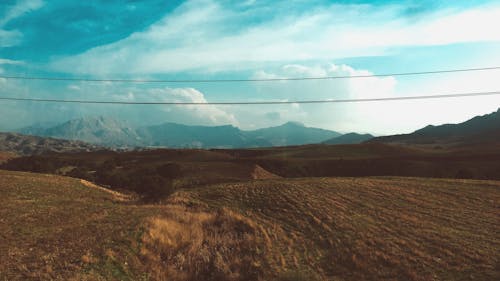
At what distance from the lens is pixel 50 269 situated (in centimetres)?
1644

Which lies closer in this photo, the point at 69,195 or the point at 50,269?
the point at 50,269

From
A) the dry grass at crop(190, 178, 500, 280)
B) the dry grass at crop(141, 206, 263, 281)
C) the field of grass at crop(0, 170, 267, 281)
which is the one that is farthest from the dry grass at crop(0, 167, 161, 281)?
the dry grass at crop(190, 178, 500, 280)

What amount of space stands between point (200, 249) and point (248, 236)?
16.2 ft

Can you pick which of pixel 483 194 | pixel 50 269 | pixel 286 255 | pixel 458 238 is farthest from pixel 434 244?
pixel 50 269

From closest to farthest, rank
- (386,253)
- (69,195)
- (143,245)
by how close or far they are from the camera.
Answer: (143,245), (386,253), (69,195)

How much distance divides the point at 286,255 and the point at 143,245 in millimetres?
11398

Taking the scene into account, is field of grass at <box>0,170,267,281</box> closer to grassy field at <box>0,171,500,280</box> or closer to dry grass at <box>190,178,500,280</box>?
grassy field at <box>0,171,500,280</box>

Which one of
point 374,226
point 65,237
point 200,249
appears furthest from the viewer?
point 374,226

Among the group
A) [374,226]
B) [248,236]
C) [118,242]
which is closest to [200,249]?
[248,236]

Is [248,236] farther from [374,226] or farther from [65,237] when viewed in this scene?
[65,237]

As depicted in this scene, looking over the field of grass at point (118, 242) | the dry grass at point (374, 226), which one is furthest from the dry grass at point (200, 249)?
the dry grass at point (374, 226)

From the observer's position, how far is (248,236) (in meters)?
26.6

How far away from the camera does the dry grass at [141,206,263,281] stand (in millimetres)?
20886

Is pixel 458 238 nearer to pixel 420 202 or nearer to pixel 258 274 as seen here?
pixel 420 202
